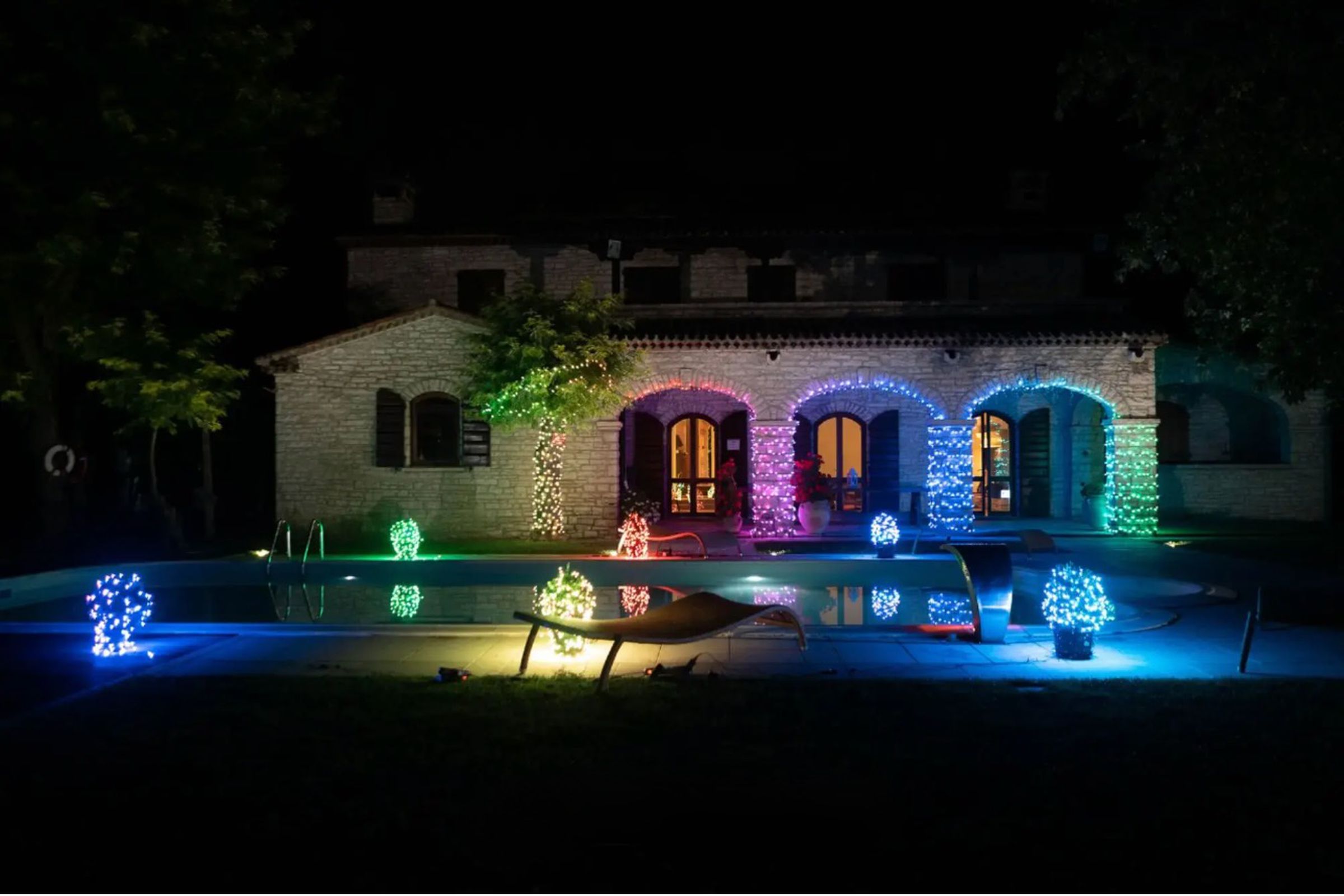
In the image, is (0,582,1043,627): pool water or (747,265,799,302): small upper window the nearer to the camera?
(0,582,1043,627): pool water

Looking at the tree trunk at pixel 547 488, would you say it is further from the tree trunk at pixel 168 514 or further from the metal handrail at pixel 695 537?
the tree trunk at pixel 168 514

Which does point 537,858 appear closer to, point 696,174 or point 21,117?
point 21,117

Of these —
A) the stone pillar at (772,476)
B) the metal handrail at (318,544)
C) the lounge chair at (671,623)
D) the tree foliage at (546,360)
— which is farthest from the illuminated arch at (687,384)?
the lounge chair at (671,623)

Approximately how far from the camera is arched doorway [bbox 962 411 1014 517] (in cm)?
2275

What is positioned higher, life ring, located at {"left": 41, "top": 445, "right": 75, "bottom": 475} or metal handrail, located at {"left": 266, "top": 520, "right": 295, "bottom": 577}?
A: life ring, located at {"left": 41, "top": 445, "right": 75, "bottom": 475}

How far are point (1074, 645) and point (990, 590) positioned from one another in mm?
961

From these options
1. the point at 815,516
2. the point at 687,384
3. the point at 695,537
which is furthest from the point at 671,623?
the point at 687,384

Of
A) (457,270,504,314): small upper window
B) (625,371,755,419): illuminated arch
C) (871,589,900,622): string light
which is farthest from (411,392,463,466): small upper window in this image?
(871,589,900,622): string light

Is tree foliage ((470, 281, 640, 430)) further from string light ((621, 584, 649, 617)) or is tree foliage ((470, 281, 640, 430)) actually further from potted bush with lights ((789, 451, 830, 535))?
string light ((621, 584, 649, 617))

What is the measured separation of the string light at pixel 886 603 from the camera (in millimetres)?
11289

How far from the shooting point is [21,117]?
15.8 m

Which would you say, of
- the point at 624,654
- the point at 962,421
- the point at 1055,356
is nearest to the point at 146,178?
the point at 624,654

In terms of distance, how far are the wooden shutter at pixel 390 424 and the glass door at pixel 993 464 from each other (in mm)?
12622

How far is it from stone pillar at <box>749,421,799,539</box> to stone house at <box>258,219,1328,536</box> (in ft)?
0.14
